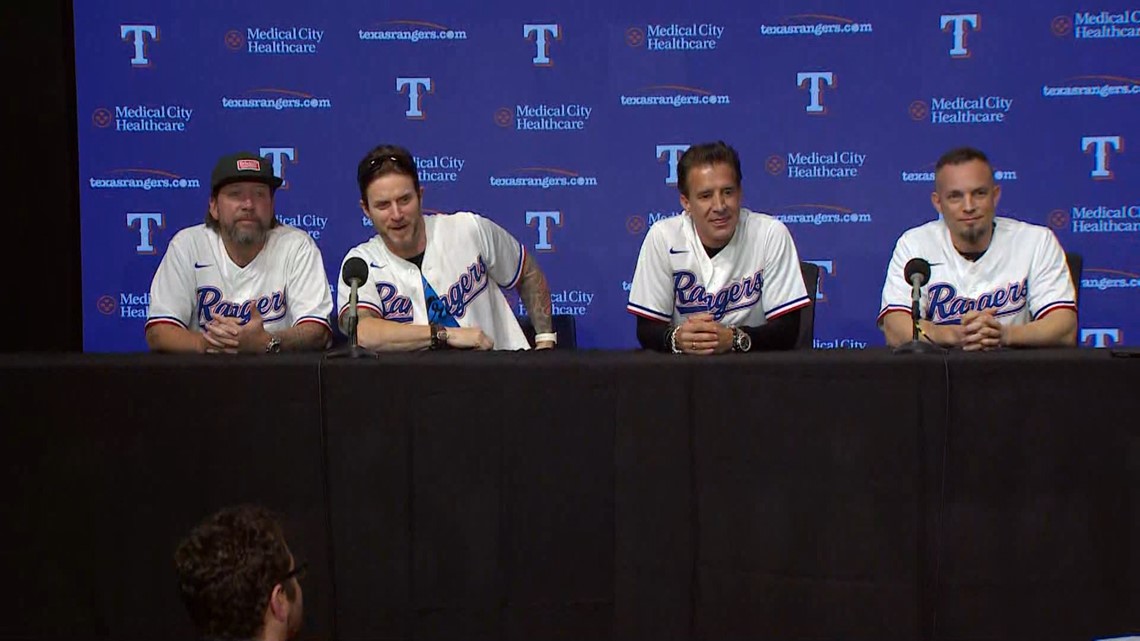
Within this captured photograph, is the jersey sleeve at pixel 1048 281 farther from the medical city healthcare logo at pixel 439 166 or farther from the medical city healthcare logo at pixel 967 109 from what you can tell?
the medical city healthcare logo at pixel 439 166

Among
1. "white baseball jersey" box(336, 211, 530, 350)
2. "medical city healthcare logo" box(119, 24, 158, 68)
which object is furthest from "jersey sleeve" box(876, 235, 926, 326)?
"medical city healthcare logo" box(119, 24, 158, 68)

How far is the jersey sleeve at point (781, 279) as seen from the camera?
3.39 meters

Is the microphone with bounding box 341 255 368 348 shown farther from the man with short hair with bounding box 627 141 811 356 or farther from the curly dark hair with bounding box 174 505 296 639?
the curly dark hair with bounding box 174 505 296 639

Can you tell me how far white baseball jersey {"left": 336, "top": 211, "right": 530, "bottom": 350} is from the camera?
3596 millimetres

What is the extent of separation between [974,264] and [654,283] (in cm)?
112

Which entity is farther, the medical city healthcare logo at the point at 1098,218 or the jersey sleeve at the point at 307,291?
the medical city healthcare logo at the point at 1098,218

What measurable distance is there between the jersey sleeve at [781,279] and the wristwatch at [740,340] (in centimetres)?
26

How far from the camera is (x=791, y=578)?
254cm

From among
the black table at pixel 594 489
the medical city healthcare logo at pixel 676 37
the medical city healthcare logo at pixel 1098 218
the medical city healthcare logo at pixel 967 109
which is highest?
the medical city healthcare logo at pixel 676 37

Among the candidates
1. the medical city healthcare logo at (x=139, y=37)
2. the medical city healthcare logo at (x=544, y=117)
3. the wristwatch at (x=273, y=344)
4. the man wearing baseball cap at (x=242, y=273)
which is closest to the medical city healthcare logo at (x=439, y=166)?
the medical city healthcare logo at (x=544, y=117)

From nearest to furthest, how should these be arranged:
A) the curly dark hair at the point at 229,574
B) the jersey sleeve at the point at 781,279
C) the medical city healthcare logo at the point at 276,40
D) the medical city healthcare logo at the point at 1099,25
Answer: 1. the curly dark hair at the point at 229,574
2. the jersey sleeve at the point at 781,279
3. the medical city healthcare logo at the point at 1099,25
4. the medical city healthcare logo at the point at 276,40

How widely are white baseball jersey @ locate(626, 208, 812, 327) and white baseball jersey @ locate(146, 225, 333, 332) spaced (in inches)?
44.6

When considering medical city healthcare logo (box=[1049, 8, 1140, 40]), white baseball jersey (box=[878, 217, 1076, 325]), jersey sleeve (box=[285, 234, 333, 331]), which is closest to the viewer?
white baseball jersey (box=[878, 217, 1076, 325])

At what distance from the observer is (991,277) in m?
3.57
